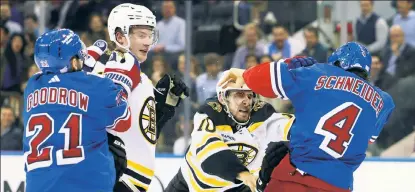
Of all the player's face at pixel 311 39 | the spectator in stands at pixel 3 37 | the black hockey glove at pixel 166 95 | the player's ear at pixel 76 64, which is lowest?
the spectator in stands at pixel 3 37

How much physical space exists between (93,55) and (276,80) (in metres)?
1.10

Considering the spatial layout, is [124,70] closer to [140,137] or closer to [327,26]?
[140,137]

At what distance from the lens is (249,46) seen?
8.14m

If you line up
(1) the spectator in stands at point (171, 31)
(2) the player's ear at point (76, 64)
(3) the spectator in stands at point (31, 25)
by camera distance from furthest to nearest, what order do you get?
(3) the spectator in stands at point (31, 25), (1) the spectator in stands at point (171, 31), (2) the player's ear at point (76, 64)

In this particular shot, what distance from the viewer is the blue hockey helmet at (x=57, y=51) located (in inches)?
169

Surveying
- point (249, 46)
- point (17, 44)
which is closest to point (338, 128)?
point (249, 46)

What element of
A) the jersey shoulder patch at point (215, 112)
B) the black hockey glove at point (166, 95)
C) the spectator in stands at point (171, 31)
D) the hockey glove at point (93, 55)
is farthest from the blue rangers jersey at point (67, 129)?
the spectator in stands at point (171, 31)

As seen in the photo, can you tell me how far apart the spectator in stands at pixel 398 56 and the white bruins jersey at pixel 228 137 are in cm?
235

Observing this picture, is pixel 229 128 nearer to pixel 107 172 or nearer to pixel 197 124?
pixel 197 124

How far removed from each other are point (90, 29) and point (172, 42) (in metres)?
0.99

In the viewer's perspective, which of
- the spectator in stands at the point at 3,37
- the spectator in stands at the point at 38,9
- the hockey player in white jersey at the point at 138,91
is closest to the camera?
the hockey player in white jersey at the point at 138,91

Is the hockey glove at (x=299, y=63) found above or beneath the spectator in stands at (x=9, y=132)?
above

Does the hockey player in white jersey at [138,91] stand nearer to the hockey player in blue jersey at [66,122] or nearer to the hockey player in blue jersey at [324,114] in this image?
the hockey player in blue jersey at [66,122]

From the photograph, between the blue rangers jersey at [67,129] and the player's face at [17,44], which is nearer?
the blue rangers jersey at [67,129]
